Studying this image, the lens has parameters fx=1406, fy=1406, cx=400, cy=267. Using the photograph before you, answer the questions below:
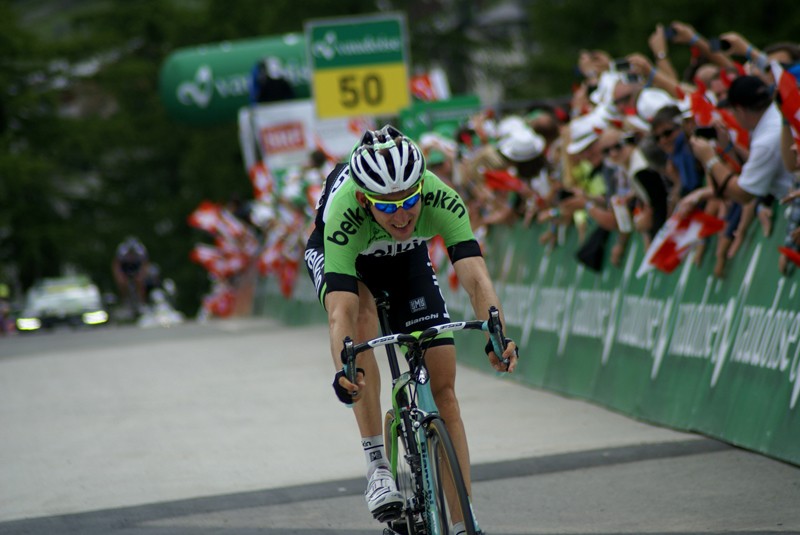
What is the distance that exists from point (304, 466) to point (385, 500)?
3066 millimetres

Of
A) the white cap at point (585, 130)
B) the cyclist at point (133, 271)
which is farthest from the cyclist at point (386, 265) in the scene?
the cyclist at point (133, 271)

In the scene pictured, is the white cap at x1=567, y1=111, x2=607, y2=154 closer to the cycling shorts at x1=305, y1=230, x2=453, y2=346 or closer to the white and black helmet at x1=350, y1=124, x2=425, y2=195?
the cycling shorts at x1=305, y1=230, x2=453, y2=346

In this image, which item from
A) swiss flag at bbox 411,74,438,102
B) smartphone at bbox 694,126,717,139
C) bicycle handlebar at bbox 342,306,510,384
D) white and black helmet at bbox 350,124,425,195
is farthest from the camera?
swiss flag at bbox 411,74,438,102

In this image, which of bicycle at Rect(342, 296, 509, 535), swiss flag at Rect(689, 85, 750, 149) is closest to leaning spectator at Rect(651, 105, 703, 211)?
swiss flag at Rect(689, 85, 750, 149)

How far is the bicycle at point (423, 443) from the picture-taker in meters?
5.36

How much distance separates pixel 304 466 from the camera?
29.4 feet

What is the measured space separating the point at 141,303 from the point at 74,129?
22.9m

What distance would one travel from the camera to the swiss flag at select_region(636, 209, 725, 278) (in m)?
8.79

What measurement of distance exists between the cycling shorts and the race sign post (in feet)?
44.5

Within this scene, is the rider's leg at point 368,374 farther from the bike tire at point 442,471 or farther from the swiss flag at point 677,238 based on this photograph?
the swiss flag at point 677,238

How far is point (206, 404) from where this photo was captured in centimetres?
1248

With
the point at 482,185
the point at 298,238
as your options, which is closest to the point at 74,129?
the point at 298,238

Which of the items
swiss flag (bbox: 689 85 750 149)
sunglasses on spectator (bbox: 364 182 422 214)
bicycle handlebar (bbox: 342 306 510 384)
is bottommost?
bicycle handlebar (bbox: 342 306 510 384)

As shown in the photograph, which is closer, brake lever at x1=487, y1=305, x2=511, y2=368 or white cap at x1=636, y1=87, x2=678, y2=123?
brake lever at x1=487, y1=305, x2=511, y2=368
